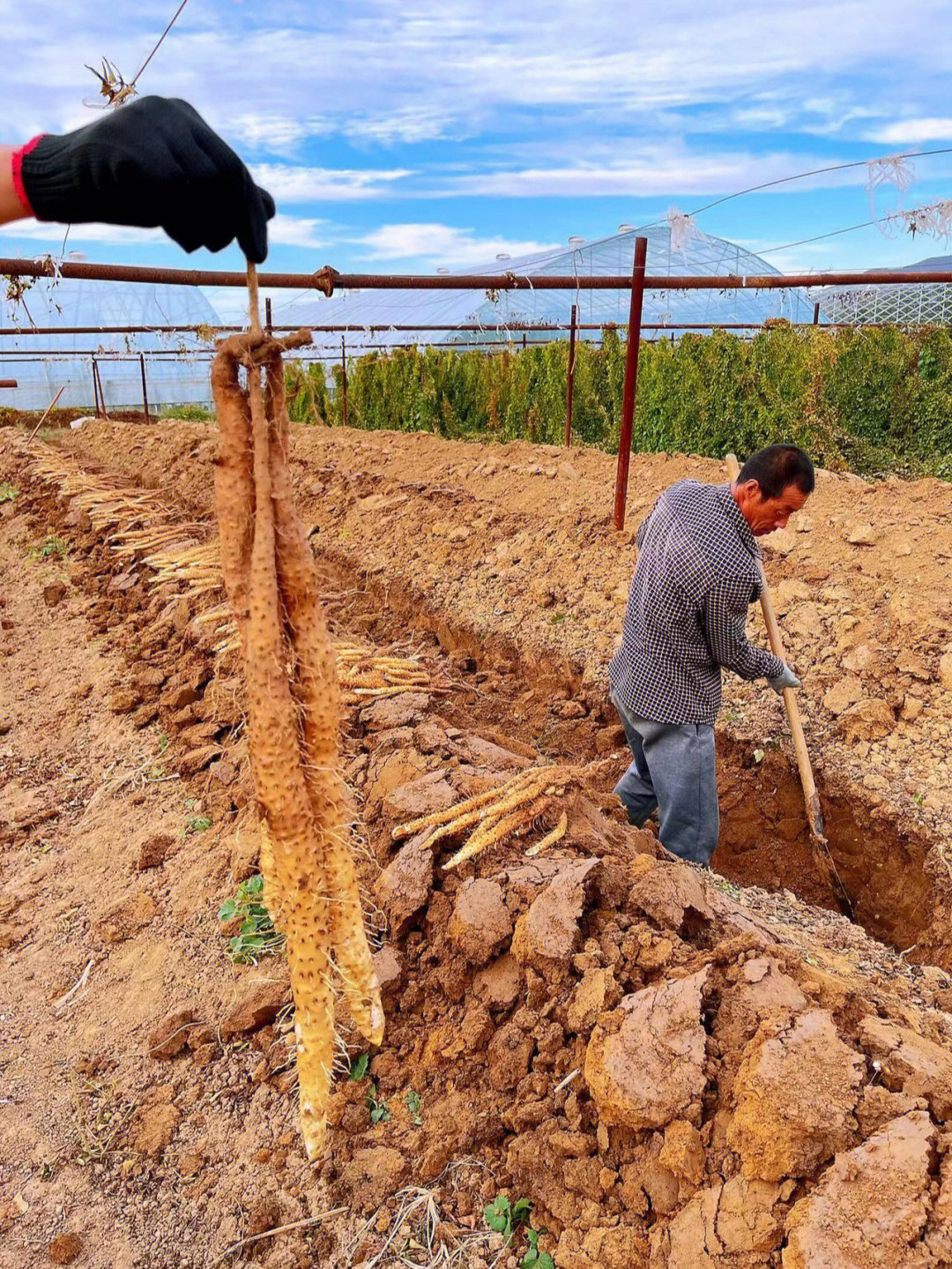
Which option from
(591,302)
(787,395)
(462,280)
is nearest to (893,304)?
(787,395)

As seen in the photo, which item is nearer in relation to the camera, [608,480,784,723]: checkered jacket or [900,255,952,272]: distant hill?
[608,480,784,723]: checkered jacket

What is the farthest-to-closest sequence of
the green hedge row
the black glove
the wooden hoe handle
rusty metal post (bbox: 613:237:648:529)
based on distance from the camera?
the green hedge row < rusty metal post (bbox: 613:237:648:529) < the wooden hoe handle < the black glove

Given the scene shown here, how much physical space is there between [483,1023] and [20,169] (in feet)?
7.24

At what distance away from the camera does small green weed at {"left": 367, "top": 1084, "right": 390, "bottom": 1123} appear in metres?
2.31

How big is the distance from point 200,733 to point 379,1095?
2382 millimetres

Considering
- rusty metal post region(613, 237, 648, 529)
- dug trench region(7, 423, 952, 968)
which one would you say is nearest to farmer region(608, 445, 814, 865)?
dug trench region(7, 423, 952, 968)

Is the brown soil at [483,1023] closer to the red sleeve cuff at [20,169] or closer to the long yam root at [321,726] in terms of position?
the long yam root at [321,726]

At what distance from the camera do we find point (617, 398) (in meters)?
13.4

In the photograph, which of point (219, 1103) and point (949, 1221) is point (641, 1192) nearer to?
point (949, 1221)

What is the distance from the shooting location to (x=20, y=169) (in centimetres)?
157

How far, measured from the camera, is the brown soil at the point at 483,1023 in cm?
184

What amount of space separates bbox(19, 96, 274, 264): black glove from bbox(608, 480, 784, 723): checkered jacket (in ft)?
7.77

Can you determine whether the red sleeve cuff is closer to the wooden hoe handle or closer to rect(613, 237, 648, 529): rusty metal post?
the wooden hoe handle

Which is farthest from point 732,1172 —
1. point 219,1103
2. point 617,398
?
point 617,398
